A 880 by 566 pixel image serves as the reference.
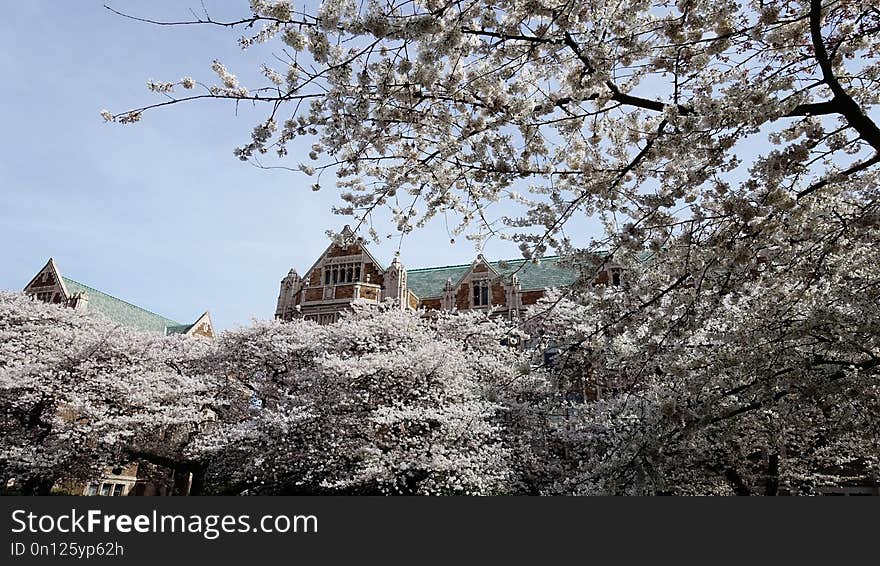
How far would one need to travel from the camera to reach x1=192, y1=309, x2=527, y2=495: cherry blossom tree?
13.4 m

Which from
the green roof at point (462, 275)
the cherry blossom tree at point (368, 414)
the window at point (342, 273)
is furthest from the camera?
the window at point (342, 273)

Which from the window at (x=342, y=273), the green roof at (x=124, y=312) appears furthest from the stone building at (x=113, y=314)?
the window at (x=342, y=273)

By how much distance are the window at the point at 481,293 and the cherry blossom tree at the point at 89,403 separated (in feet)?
38.1

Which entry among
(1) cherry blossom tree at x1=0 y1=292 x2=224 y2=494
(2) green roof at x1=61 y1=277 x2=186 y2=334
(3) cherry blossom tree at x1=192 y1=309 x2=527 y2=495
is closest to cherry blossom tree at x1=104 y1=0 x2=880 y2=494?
(3) cherry blossom tree at x1=192 y1=309 x2=527 y2=495

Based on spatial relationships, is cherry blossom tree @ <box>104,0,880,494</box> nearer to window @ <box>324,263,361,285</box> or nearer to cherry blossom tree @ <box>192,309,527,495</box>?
cherry blossom tree @ <box>192,309,527,495</box>

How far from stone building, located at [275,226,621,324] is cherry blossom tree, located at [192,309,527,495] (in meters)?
7.27

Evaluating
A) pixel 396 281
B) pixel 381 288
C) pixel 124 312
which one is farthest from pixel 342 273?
pixel 124 312

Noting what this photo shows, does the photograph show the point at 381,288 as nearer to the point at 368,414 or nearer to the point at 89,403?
the point at 368,414

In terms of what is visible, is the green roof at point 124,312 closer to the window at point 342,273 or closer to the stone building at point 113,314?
the stone building at point 113,314

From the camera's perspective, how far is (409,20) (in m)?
3.44

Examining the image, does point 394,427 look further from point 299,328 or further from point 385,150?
point 385,150

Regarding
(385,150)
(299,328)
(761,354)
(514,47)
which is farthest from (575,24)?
(299,328)

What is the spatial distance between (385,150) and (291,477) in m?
12.2

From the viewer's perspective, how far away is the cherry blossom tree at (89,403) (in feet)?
50.9
